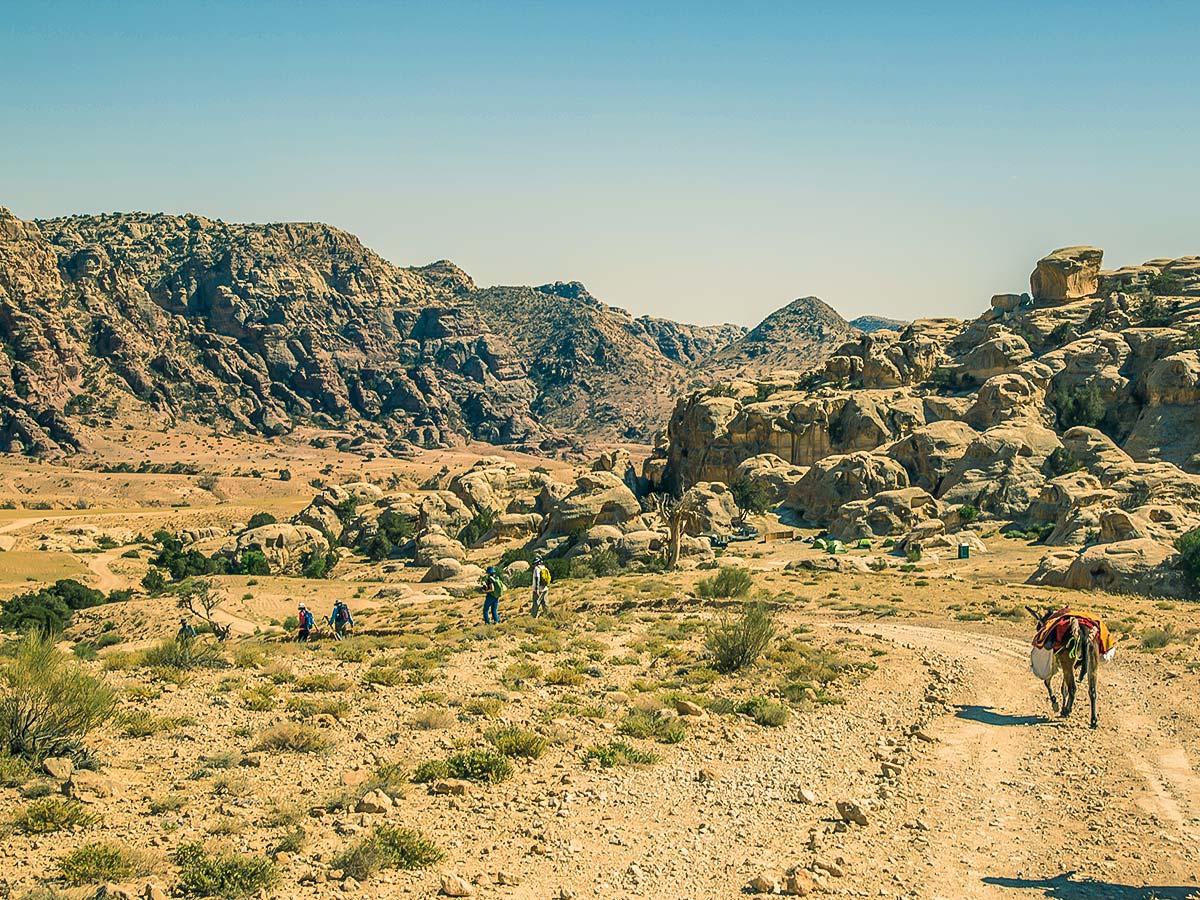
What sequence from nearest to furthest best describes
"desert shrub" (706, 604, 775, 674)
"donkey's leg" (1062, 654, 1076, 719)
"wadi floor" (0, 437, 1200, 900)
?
"wadi floor" (0, 437, 1200, 900) < "donkey's leg" (1062, 654, 1076, 719) < "desert shrub" (706, 604, 775, 674)

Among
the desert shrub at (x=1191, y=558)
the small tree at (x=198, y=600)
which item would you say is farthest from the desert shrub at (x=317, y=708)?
the desert shrub at (x=1191, y=558)

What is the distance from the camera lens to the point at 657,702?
1554 cm

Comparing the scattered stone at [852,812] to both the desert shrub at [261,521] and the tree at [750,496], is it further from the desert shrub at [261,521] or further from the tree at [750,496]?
the desert shrub at [261,521]

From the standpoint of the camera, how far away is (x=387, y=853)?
9.00 metres

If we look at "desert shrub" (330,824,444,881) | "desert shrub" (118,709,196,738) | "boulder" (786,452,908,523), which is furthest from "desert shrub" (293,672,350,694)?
"boulder" (786,452,908,523)

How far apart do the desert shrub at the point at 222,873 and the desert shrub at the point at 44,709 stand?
140 inches

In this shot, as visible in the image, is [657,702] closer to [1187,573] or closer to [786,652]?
[786,652]

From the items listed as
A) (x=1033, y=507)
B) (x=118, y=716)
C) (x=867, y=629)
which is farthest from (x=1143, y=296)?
(x=118, y=716)

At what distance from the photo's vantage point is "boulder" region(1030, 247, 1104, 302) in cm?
8394

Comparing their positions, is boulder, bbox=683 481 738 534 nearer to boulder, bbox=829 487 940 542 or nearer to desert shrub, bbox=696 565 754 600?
boulder, bbox=829 487 940 542

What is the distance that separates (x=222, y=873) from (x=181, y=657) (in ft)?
35.5

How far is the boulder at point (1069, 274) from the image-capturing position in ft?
275

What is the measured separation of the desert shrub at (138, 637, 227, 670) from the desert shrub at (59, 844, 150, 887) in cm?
977

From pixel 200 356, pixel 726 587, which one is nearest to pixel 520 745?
pixel 726 587
